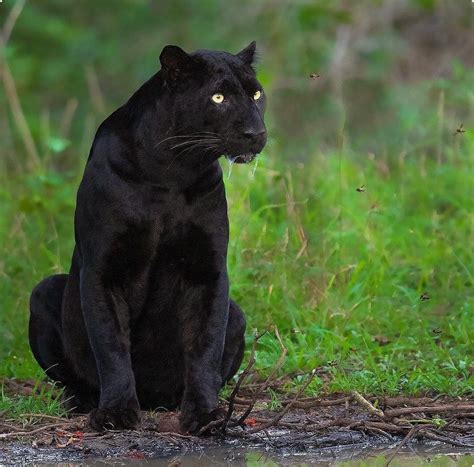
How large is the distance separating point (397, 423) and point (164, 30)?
29.7 ft

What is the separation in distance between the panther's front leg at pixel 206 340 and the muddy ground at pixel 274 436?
138mm

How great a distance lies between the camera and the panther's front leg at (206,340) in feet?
14.5

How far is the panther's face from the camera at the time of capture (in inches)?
167

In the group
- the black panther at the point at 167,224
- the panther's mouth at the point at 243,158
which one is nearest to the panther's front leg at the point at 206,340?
the black panther at the point at 167,224

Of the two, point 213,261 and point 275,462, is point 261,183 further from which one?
point 275,462

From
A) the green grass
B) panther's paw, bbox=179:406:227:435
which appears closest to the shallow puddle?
panther's paw, bbox=179:406:227:435

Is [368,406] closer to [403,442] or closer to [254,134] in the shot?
[403,442]

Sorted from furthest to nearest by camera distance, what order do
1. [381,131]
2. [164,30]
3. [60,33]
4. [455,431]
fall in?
[164,30] < [60,33] < [381,131] < [455,431]

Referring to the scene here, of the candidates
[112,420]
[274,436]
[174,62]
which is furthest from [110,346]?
[174,62]

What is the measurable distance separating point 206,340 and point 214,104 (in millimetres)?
834

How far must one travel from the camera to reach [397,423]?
4227 millimetres

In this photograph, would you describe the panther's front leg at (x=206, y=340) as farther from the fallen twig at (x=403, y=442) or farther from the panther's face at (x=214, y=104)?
the fallen twig at (x=403, y=442)

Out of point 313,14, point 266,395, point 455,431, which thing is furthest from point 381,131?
point 455,431

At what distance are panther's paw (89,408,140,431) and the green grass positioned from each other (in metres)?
0.34
